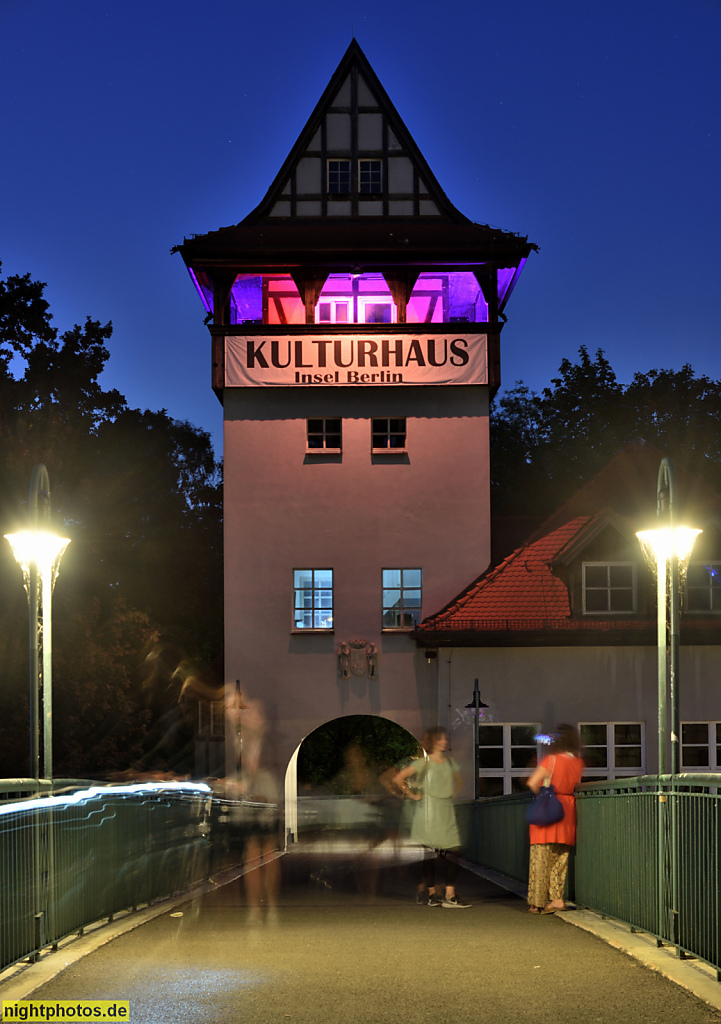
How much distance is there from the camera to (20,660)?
117 feet

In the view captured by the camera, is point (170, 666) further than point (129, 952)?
Yes

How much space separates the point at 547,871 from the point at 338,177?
77.3 ft

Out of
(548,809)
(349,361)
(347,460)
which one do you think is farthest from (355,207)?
(548,809)

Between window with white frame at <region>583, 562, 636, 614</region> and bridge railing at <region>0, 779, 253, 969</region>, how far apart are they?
1440 cm

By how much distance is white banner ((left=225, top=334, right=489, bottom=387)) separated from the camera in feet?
97.2

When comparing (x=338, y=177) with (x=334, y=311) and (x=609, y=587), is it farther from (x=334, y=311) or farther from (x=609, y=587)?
(x=609, y=587)

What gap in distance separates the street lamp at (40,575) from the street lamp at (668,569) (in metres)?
5.56

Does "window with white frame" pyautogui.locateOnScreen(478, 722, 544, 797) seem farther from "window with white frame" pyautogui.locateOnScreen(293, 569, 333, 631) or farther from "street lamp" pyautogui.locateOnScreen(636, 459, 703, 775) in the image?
"street lamp" pyautogui.locateOnScreen(636, 459, 703, 775)

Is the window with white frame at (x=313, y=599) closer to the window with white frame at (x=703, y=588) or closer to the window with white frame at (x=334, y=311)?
the window with white frame at (x=334, y=311)

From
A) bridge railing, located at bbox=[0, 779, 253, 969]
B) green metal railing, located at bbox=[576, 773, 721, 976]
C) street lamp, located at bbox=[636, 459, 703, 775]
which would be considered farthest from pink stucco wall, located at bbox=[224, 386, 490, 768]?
green metal railing, located at bbox=[576, 773, 721, 976]

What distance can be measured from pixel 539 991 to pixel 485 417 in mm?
24281

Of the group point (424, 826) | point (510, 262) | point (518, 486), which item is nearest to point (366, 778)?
point (518, 486)

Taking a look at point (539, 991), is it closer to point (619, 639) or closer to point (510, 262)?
point (619, 639)

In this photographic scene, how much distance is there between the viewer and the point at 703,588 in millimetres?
27625
